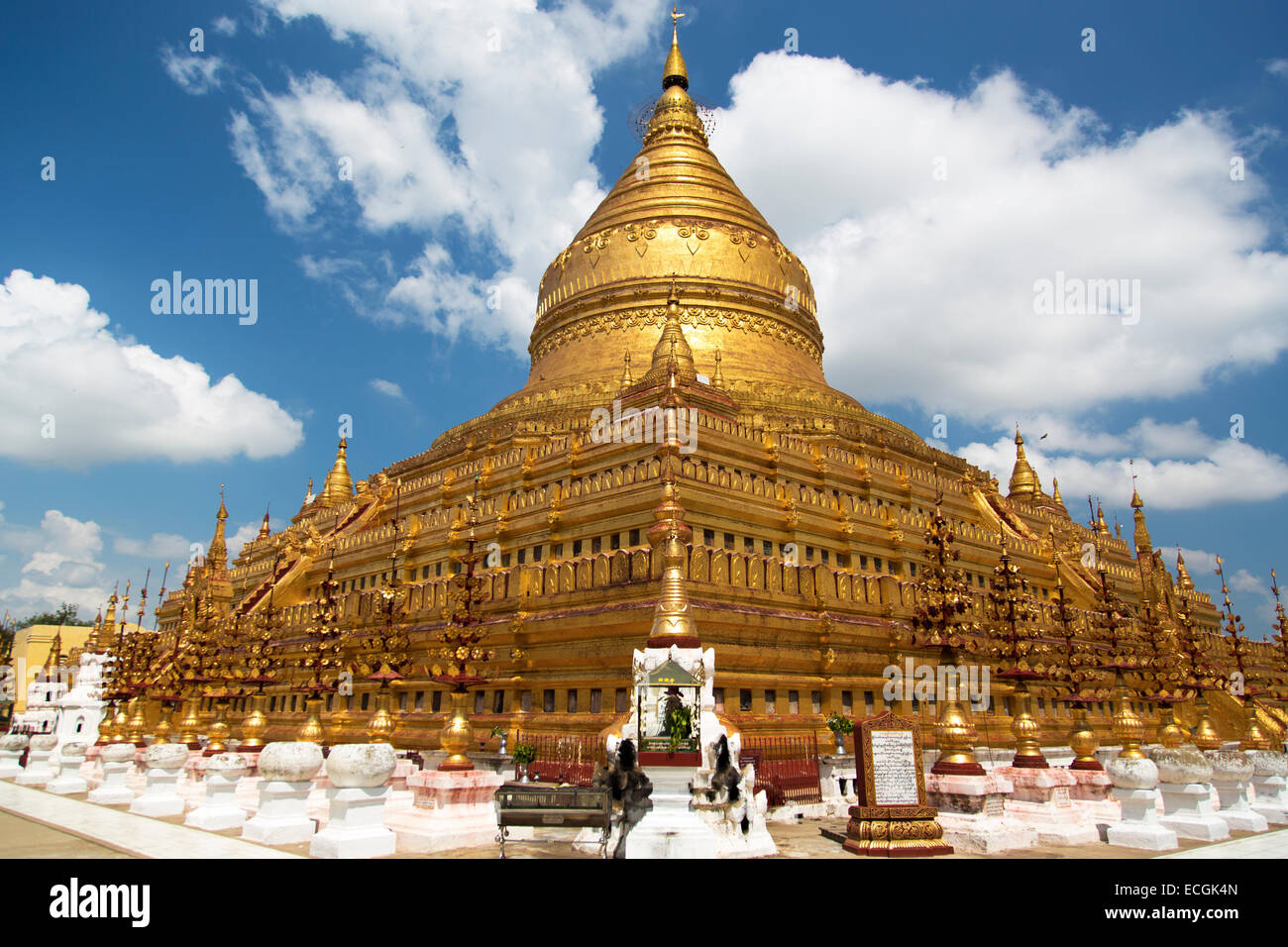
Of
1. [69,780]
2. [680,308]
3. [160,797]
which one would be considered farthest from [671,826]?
[680,308]

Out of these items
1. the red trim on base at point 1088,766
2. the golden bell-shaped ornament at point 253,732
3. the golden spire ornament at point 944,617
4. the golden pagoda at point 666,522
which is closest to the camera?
the golden spire ornament at point 944,617

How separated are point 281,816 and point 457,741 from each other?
2.99m

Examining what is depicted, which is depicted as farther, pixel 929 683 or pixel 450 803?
pixel 929 683

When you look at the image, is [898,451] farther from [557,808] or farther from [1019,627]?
[557,808]

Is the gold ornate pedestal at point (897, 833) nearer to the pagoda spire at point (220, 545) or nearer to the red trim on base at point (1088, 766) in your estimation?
the red trim on base at point (1088, 766)

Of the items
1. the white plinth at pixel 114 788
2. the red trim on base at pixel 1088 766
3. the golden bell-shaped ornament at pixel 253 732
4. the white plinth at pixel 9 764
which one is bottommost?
the white plinth at pixel 9 764

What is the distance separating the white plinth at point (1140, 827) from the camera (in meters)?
14.1

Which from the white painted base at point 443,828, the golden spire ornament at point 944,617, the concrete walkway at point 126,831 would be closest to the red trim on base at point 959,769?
the golden spire ornament at point 944,617

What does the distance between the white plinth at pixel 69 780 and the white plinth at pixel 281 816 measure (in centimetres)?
1291

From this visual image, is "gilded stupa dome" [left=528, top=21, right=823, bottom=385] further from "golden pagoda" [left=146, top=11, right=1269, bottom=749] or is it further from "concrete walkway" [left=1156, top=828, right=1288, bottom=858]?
"concrete walkway" [left=1156, top=828, right=1288, bottom=858]

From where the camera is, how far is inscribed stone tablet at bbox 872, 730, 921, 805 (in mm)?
13109

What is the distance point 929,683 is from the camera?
2619 centimetres
